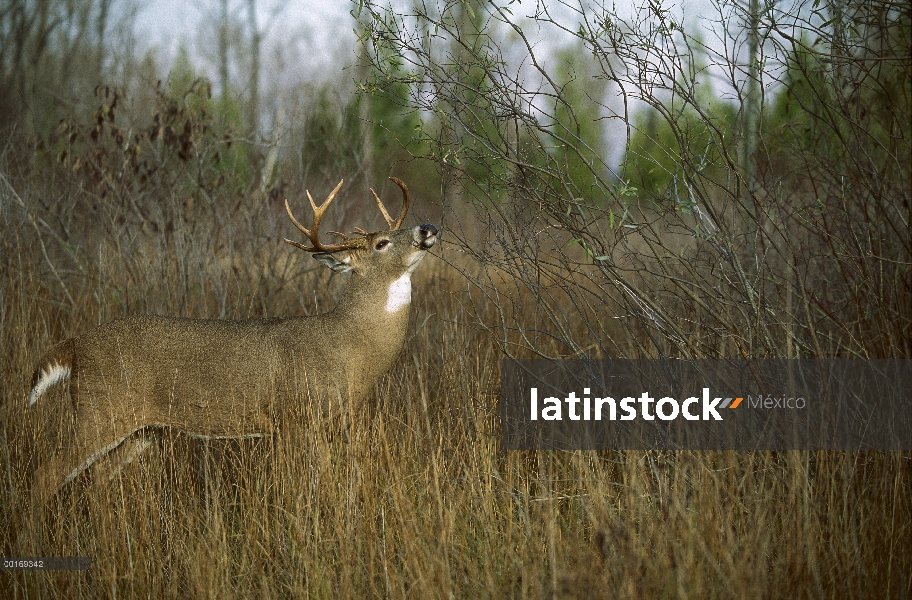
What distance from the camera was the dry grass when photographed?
8.93 feet

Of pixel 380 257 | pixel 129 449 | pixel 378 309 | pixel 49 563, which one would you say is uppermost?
pixel 380 257

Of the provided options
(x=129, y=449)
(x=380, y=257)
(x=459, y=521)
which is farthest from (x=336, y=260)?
(x=459, y=521)

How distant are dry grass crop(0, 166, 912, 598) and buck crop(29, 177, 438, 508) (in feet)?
0.46

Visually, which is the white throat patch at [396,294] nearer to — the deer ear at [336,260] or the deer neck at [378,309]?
the deer neck at [378,309]

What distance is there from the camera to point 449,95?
13.9 ft

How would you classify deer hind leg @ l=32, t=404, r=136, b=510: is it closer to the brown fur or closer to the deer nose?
the brown fur

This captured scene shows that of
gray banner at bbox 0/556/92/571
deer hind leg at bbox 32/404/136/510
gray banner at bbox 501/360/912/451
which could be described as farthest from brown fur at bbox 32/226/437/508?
gray banner at bbox 501/360/912/451

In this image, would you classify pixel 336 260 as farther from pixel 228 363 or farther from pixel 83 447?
pixel 83 447

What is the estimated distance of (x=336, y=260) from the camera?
13.8 feet

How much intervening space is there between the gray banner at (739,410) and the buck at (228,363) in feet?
2.46

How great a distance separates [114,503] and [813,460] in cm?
287

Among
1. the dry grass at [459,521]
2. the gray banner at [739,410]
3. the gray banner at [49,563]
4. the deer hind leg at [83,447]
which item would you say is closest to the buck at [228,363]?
the deer hind leg at [83,447]

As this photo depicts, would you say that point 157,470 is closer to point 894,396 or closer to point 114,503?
point 114,503

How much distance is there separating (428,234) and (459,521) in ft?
4.22
